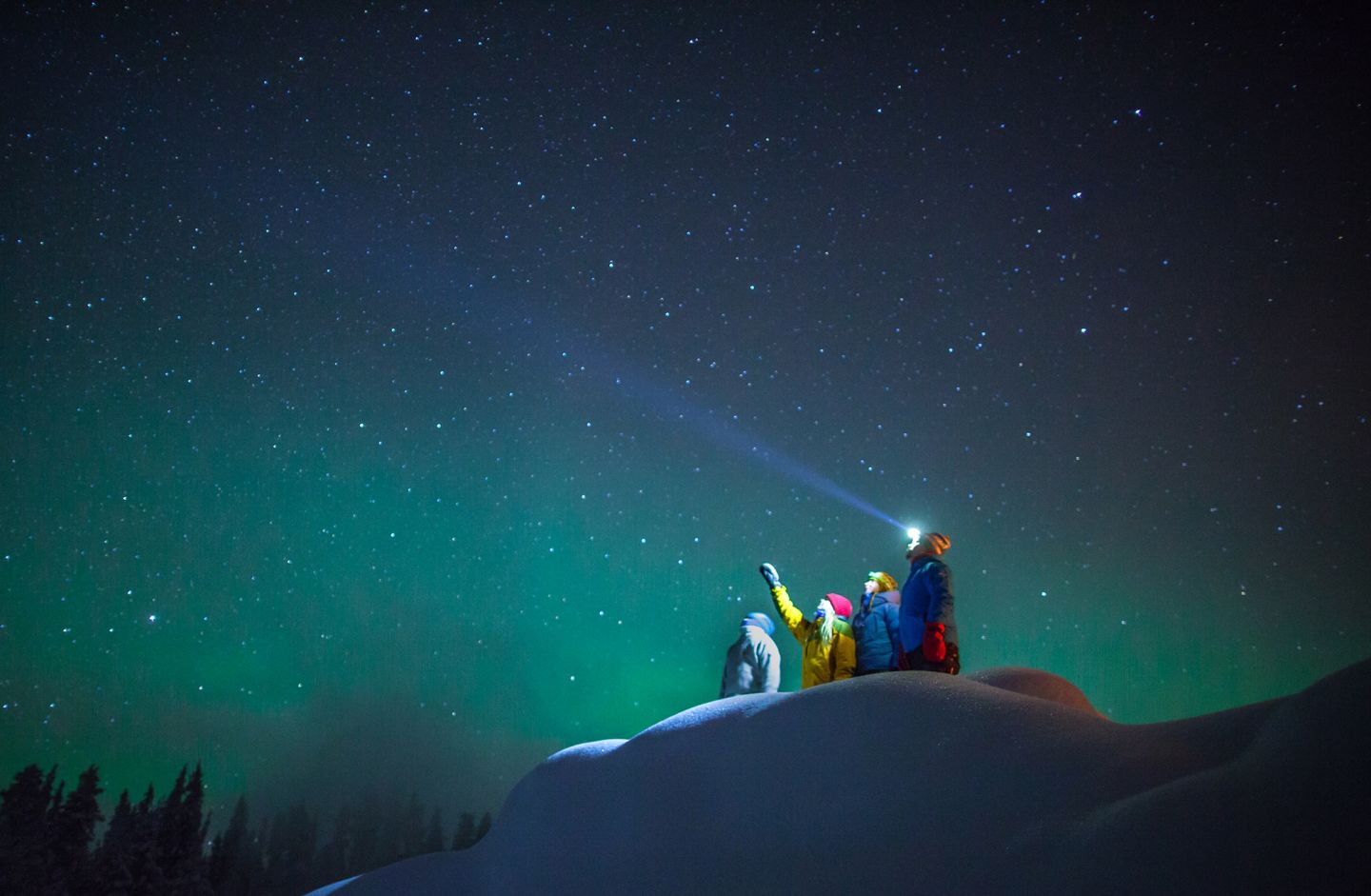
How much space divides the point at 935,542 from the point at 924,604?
0.66 meters

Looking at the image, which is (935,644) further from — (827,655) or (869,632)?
(827,655)

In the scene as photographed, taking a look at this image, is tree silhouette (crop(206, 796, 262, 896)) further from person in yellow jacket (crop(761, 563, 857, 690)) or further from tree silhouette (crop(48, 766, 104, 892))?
person in yellow jacket (crop(761, 563, 857, 690))

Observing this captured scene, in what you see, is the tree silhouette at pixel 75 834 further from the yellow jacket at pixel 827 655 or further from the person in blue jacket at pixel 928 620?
the person in blue jacket at pixel 928 620

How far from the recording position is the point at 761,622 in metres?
8.21

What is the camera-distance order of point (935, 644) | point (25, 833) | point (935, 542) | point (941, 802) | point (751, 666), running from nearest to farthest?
point (941, 802)
point (935, 644)
point (935, 542)
point (751, 666)
point (25, 833)

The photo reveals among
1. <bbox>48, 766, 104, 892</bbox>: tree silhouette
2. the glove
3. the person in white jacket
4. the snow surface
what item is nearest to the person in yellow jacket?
the person in white jacket

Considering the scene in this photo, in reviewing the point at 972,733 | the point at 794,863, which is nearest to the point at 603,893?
the point at 794,863

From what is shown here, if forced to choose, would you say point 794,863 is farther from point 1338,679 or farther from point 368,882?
point 368,882

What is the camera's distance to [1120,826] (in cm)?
213

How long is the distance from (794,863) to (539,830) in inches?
78.1

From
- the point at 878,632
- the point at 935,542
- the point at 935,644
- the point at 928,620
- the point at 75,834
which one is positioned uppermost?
the point at 935,542

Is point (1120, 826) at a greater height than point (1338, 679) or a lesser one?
lesser

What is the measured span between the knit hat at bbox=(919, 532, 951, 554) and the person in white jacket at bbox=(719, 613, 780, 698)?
3179 mm

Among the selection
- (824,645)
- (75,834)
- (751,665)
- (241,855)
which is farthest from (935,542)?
(241,855)
